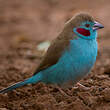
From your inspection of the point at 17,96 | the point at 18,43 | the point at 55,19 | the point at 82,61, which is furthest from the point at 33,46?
the point at 82,61

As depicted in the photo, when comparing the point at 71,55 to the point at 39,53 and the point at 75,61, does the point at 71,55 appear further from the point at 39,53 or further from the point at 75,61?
the point at 39,53

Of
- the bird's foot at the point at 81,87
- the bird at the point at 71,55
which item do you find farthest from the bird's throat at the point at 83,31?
the bird's foot at the point at 81,87

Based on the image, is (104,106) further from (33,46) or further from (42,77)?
(33,46)

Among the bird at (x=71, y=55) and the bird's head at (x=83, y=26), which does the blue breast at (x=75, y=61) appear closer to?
the bird at (x=71, y=55)

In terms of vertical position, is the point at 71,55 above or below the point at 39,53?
above

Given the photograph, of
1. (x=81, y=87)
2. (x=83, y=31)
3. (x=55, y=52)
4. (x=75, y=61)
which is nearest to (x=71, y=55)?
(x=75, y=61)

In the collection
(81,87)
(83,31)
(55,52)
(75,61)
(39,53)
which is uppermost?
(83,31)
